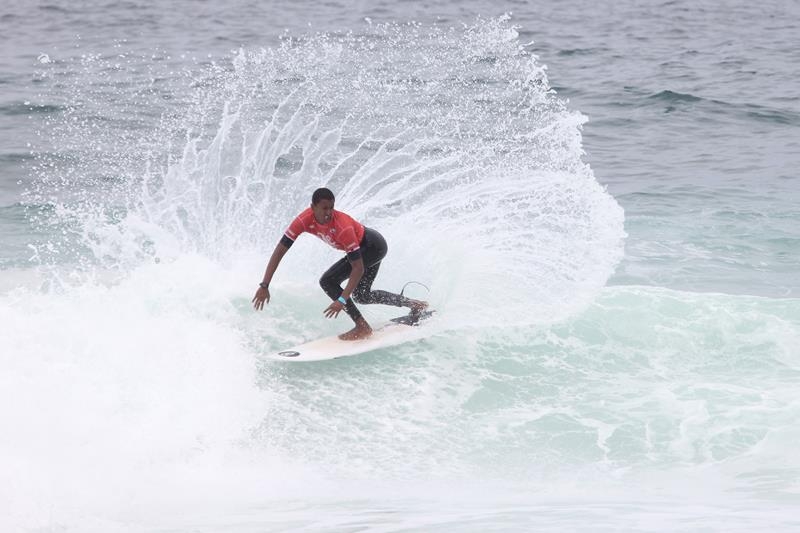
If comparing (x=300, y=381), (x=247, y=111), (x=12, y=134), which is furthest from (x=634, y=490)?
(x=12, y=134)

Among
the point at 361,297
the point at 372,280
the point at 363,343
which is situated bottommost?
the point at 363,343

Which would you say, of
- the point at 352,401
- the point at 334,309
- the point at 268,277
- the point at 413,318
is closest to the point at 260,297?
the point at 268,277

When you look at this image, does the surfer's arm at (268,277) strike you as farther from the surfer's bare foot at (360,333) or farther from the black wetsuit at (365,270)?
the surfer's bare foot at (360,333)

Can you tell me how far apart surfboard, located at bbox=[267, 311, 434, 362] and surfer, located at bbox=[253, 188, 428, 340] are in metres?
0.12

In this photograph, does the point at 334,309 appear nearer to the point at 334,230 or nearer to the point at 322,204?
the point at 334,230

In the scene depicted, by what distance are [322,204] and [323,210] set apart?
0.07 metres

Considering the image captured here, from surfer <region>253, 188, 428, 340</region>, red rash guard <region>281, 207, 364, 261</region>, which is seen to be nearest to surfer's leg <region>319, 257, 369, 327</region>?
surfer <region>253, 188, 428, 340</region>

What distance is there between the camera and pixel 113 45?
27.4 metres

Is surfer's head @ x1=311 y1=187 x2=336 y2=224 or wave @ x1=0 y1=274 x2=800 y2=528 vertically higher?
surfer's head @ x1=311 y1=187 x2=336 y2=224

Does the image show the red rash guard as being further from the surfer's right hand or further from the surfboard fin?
the surfboard fin

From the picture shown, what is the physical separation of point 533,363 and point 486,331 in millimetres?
677

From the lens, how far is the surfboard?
360 inches

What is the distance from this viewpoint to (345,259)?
9156mm

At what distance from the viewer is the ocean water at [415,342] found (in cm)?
693
